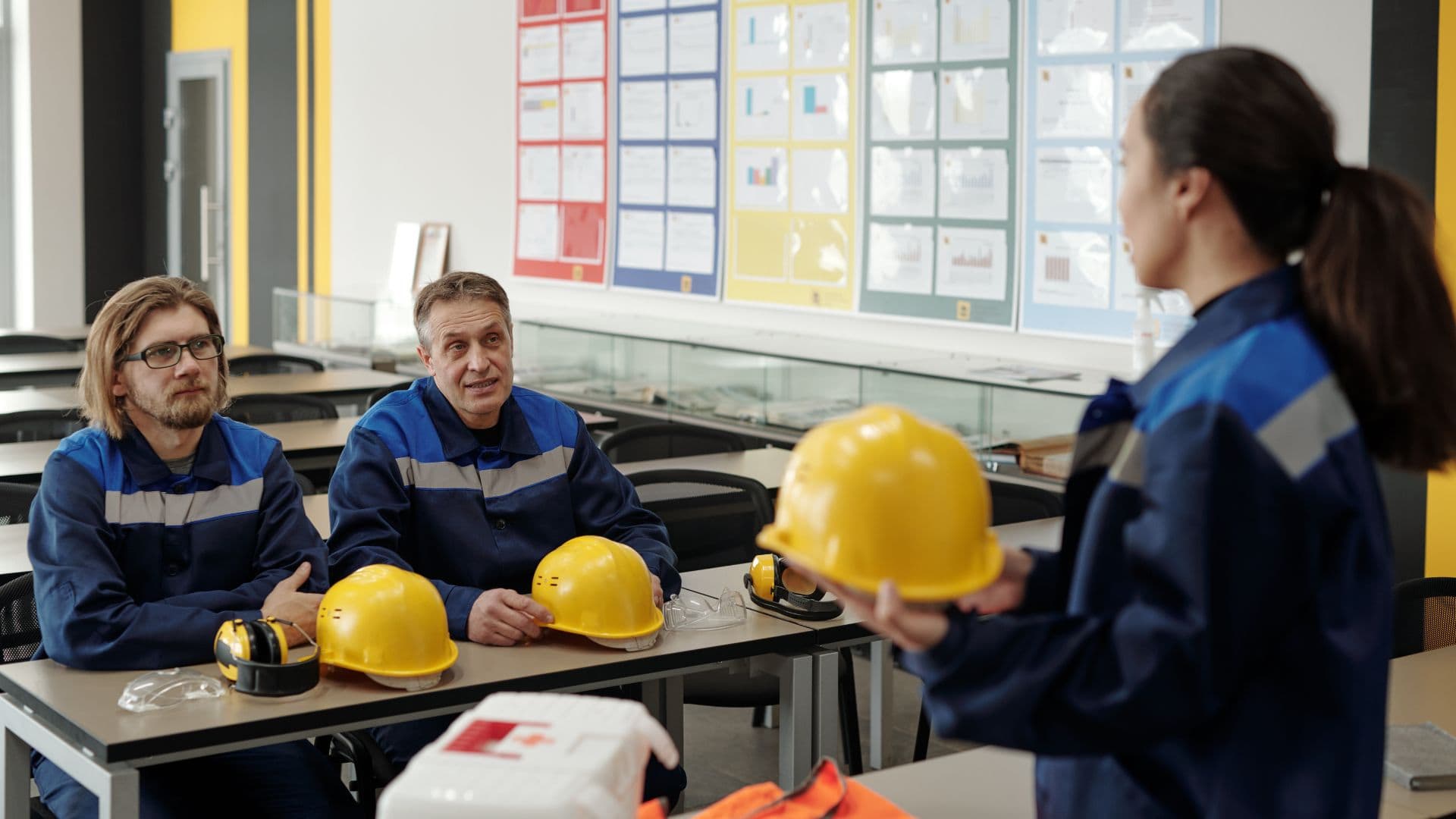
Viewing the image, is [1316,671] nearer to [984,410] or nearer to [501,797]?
[501,797]

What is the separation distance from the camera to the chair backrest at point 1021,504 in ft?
13.1

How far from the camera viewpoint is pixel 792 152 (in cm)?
602

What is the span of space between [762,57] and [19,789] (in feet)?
14.6

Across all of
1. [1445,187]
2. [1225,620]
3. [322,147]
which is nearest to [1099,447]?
[1225,620]

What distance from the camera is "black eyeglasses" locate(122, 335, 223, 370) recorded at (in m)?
2.65

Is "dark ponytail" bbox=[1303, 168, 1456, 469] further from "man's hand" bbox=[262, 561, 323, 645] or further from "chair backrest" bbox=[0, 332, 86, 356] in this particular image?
"chair backrest" bbox=[0, 332, 86, 356]

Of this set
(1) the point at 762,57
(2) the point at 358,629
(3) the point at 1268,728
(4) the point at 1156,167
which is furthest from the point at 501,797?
(1) the point at 762,57

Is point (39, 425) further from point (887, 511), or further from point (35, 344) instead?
point (887, 511)

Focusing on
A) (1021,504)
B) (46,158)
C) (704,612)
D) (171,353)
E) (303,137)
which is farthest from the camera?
(46,158)

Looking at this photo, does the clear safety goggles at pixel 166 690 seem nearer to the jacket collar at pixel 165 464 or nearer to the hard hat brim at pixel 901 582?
the jacket collar at pixel 165 464

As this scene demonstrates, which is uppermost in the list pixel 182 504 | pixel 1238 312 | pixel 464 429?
pixel 1238 312

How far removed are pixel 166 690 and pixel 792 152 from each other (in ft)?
13.7

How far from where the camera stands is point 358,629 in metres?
2.33

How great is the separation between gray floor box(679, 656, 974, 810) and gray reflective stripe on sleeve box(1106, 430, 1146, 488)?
282cm
